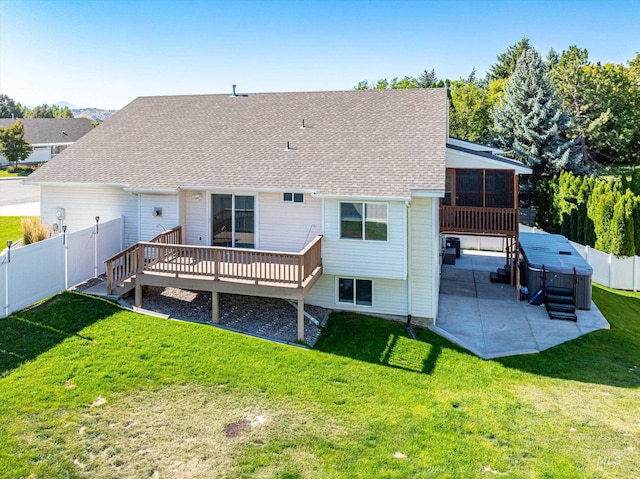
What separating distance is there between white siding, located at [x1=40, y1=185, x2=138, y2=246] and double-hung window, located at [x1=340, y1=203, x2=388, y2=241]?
6819mm

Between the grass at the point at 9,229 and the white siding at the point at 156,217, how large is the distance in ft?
23.8

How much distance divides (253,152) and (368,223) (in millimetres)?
4909

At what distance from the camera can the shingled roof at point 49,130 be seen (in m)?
54.9

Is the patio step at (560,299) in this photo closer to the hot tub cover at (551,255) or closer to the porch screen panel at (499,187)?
the hot tub cover at (551,255)

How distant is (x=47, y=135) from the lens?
56.0 meters

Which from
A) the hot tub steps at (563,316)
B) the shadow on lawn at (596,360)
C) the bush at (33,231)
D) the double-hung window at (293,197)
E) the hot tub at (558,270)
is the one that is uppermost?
the double-hung window at (293,197)

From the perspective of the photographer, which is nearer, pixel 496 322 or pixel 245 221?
pixel 496 322

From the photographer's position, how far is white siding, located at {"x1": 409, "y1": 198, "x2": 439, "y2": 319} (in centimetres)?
1225

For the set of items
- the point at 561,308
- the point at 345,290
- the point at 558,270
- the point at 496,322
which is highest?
the point at 558,270

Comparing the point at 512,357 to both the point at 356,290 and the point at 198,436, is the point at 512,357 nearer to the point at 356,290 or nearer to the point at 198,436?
the point at 356,290

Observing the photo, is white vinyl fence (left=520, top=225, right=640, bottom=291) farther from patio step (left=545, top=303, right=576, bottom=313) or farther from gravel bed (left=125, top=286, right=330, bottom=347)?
gravel bed (left=125, top=286, right=330, bottom=347)

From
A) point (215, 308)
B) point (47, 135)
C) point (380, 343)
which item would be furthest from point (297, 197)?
point (47, 135)

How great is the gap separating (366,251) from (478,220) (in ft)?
16.8

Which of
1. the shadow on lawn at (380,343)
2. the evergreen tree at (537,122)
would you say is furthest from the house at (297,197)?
the evergreen tree at (537,122)
